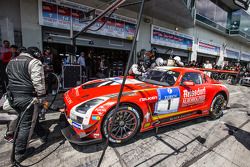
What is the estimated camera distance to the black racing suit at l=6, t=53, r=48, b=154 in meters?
2.06

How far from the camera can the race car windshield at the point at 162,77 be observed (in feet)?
10.5

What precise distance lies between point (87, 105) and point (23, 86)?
38.5 inches

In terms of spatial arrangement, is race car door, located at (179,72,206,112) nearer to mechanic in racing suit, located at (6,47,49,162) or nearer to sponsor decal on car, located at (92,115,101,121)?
sponsor decal on car, located at (92,115,101,121)

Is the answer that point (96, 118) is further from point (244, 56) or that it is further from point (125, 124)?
point (244, 56)

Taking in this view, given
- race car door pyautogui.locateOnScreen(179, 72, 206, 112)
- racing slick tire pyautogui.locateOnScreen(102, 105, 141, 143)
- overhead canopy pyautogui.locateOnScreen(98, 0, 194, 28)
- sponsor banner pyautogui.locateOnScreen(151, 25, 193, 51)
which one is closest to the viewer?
racing slick tire pyautogui.locateOnScreen(102, 105, 141, 143)

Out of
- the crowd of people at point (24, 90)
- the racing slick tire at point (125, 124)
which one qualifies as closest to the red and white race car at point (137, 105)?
the racing slick tire at point (125, 124)

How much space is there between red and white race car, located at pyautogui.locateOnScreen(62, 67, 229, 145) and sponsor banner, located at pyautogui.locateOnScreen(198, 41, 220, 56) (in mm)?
14034

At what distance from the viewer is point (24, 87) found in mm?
2098

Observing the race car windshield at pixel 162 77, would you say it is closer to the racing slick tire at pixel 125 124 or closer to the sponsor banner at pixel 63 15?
the racing slick tire at pixel 125 124

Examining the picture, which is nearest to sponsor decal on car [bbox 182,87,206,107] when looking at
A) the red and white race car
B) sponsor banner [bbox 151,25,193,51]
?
the red and white race car

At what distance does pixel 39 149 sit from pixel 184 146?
8.27 ft

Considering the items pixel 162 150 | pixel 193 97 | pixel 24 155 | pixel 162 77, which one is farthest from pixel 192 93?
pixel 24 155

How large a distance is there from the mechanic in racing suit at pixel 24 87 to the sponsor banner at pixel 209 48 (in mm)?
16699

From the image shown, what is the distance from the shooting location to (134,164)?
207cm
